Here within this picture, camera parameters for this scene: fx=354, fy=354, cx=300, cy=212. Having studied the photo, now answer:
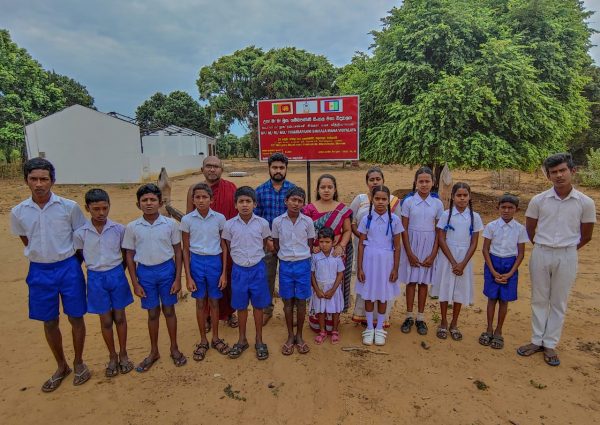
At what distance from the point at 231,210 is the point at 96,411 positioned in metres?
2.05

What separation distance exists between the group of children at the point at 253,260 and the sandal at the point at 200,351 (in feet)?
0.04

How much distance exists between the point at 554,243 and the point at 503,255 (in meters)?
0.43

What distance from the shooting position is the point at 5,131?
18.4 m

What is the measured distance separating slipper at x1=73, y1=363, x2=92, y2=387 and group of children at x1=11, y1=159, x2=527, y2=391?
0.50 ft

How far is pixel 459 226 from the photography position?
3.58 m

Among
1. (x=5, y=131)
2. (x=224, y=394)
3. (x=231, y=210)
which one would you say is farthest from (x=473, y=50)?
(x=5, y=131)

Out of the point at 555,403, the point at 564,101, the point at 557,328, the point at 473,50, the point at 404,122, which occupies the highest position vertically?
the point at 473,50

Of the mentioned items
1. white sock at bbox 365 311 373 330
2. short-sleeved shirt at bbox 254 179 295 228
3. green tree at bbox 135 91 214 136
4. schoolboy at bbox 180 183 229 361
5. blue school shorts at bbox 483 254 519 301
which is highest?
green tree at bbox 135 91 214 136

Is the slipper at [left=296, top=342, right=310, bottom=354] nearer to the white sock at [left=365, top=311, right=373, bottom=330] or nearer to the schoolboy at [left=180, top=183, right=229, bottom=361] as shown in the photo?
the white sock at [left=365, top=311, right=373, bottom=330]

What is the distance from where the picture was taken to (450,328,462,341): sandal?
12.1ft

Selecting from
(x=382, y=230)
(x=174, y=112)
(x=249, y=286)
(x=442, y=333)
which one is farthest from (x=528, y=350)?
(x=174, y=112)

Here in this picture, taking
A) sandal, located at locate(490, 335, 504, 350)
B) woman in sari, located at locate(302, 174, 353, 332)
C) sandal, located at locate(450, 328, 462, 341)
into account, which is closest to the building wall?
woman in sari, located at locate(302, 174, 353, 332)

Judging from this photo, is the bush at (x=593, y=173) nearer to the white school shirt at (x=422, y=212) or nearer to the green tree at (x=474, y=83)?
the green tree at (x=474, y=83)

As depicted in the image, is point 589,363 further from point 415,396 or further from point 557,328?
point 415,396
